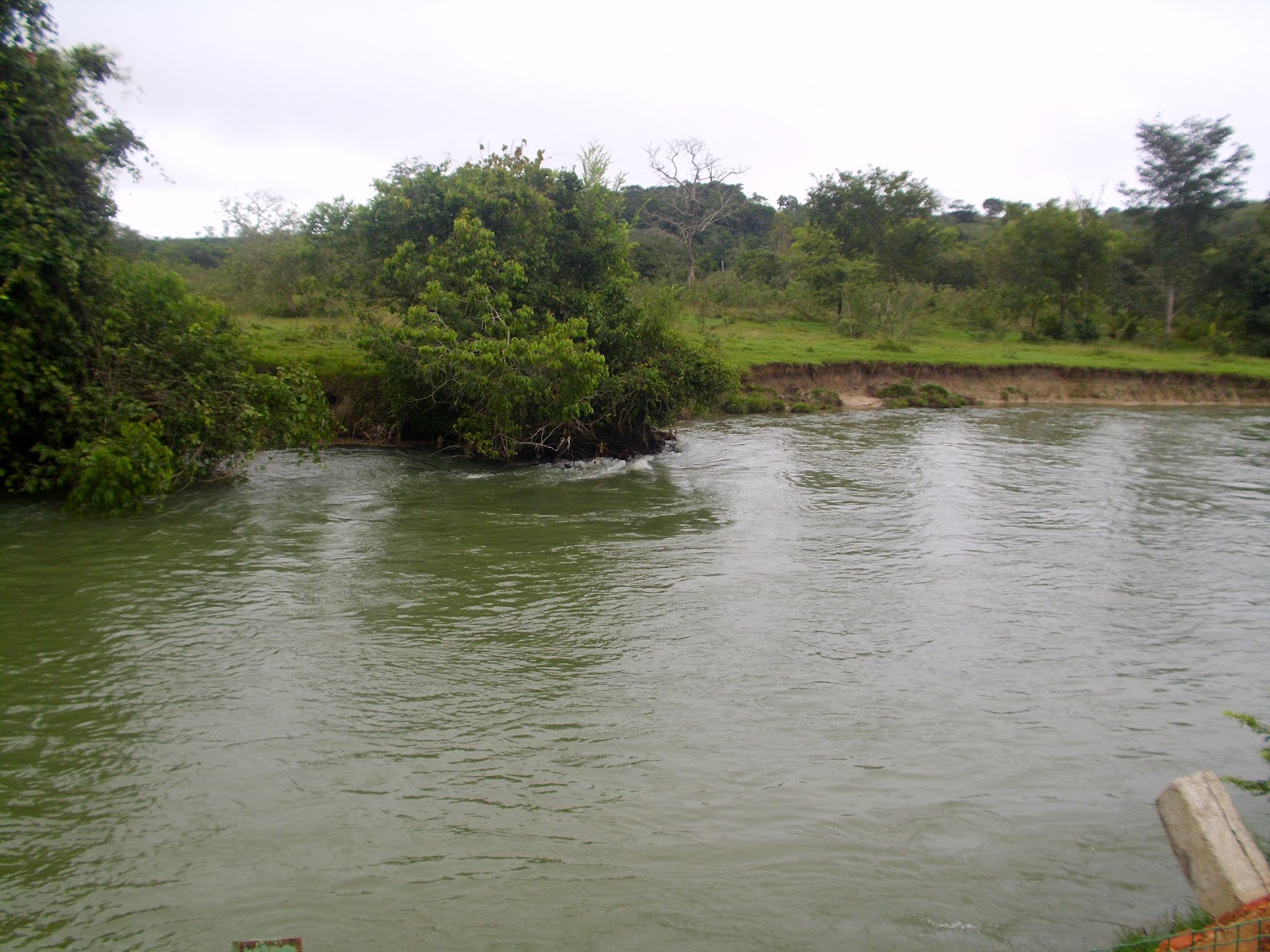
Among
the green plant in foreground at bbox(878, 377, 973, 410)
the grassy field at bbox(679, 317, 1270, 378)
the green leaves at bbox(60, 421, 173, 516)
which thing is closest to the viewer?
the green leaves at bbox(60, 421, 173, 516)

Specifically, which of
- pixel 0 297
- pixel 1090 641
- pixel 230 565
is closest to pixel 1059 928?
pixel 1090 641

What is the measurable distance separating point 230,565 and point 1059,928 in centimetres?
940

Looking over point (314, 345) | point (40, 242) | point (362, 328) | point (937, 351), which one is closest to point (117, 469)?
point (40, 242)

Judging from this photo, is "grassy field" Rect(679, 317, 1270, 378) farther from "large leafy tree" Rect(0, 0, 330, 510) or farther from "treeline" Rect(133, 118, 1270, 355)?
"large leafy tree" Rect(0, 0, 330, 510)

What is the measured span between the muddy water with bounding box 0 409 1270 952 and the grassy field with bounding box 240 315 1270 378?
39.6 feet

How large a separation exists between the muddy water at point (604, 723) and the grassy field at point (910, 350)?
12.1m

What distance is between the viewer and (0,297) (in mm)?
11672

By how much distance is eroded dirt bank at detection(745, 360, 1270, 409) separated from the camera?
1148 inches

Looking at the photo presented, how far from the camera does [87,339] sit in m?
13.1

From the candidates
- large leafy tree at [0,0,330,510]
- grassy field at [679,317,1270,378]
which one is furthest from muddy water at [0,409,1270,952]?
grassy field at [679,317,1270,378]

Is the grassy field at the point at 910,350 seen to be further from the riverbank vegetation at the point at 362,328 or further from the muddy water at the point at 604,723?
the muddy water at the point at 604,723

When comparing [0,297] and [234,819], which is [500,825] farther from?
Result: [0,297]

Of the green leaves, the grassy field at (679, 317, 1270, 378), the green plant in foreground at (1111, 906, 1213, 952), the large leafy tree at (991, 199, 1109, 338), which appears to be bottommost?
the green plant in foreground at (1111, 906, 1213, 952)

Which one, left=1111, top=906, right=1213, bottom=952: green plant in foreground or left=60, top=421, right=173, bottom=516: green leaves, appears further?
left=60, top=421, right=173, bottom=516: green leaves
